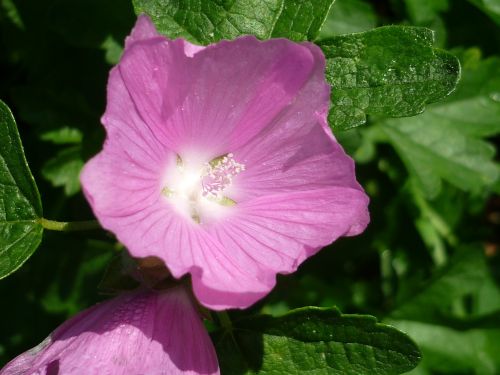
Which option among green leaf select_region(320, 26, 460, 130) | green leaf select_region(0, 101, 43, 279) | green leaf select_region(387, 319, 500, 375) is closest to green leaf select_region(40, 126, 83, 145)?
green leaf select_region(0, 101, 43, 279)

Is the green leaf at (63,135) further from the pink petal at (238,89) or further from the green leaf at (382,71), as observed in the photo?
the green leaf at (382,71)

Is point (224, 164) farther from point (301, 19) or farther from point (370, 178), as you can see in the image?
point (370, 178)

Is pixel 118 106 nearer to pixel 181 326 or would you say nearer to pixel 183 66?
pixel 183 66

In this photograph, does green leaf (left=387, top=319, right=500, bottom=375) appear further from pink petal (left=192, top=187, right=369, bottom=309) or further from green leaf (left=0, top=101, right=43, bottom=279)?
green leaf (left=0, top=101, right=43, bottom=279)

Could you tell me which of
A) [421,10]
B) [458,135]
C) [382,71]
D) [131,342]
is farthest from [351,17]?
[131,342]

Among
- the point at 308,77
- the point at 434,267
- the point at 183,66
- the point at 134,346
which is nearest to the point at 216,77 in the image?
the point at 183,66

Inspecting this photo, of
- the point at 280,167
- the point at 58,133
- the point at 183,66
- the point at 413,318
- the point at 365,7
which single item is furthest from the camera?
the point at 413,318
